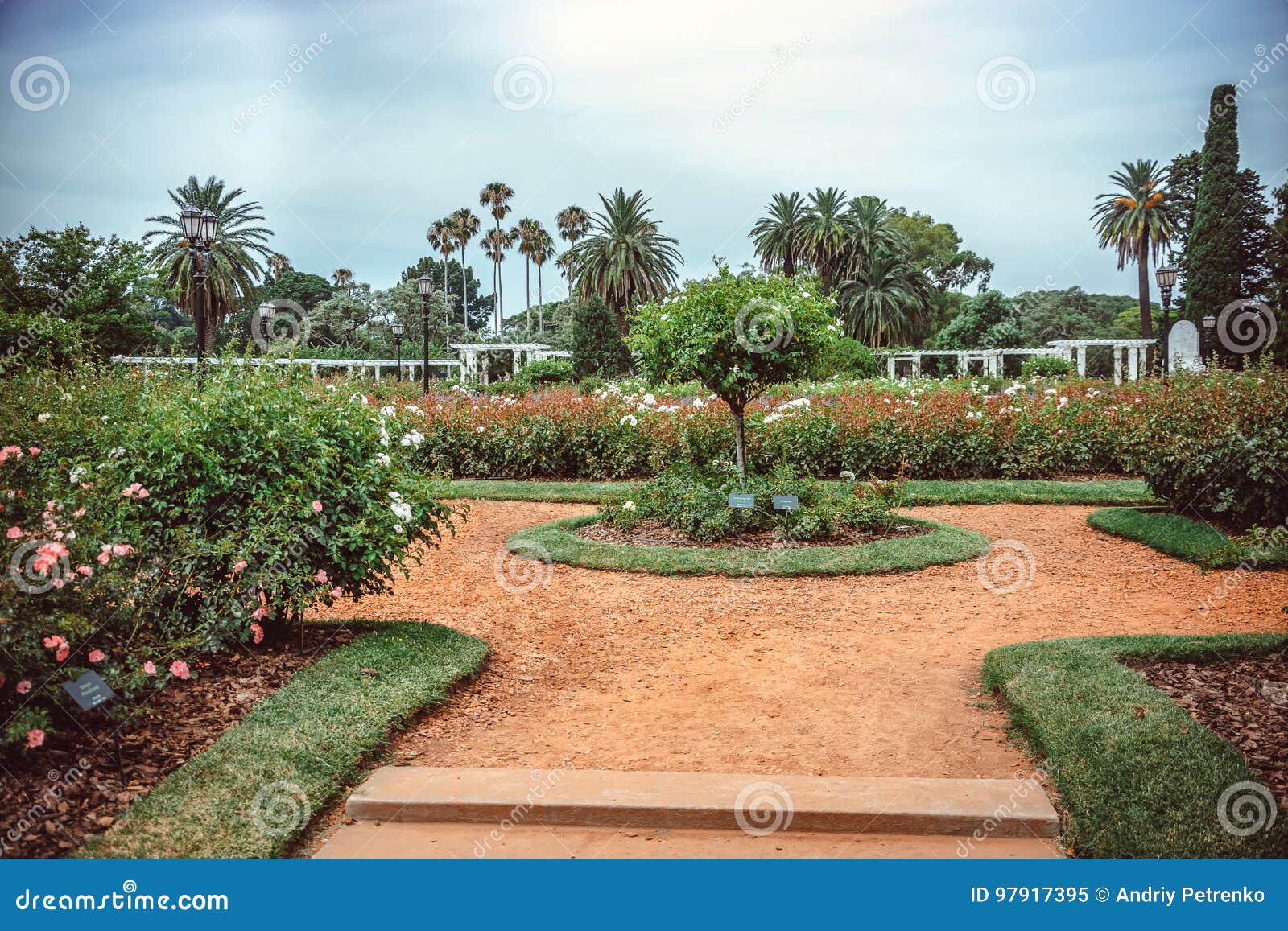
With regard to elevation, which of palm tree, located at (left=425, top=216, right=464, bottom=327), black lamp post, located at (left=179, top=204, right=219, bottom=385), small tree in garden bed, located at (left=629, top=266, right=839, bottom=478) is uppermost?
palm tree, located at (left=425, top=216, right=464, bottom=327)

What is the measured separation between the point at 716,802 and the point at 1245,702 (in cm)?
270

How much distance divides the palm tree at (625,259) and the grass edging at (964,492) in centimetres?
2771

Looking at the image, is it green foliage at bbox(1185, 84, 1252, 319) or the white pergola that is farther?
the white pergola

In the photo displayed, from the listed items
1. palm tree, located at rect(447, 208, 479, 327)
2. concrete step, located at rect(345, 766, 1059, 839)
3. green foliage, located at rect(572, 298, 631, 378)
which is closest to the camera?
concrete step, located at rect(345, 766, 1059, 839)

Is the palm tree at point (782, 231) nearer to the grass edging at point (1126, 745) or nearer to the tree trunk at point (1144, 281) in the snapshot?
the tree trunk at point (1144, 281)

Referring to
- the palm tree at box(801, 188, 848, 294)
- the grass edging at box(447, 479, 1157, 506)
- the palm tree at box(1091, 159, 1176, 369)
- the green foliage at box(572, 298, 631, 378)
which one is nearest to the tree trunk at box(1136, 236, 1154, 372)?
the palm tree at box(1091, 159, 1176, 369)

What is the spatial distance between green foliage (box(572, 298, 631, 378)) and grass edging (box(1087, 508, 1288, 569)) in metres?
23.9

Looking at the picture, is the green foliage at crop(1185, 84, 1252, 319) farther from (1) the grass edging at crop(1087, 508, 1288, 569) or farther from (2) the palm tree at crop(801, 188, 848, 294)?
(2) the palm tree at crop(801, 188, 848, 294)

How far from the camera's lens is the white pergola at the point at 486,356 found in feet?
132

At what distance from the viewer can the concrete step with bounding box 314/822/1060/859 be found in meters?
3.23

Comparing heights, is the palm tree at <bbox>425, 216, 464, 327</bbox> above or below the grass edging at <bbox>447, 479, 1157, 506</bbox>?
above

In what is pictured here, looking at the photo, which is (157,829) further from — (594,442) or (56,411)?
(594,442)

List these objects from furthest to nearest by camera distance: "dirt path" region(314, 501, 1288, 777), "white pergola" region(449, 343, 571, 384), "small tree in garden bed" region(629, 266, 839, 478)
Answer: "white pergola" region(449, 343, 571, 384), "small tree in garden bed" region(629, 266, 839, 478), "dirt path" region(314, 501, 1288, 777)

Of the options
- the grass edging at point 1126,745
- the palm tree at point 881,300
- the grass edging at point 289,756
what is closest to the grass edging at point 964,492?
the grass edging at point 1126,745
